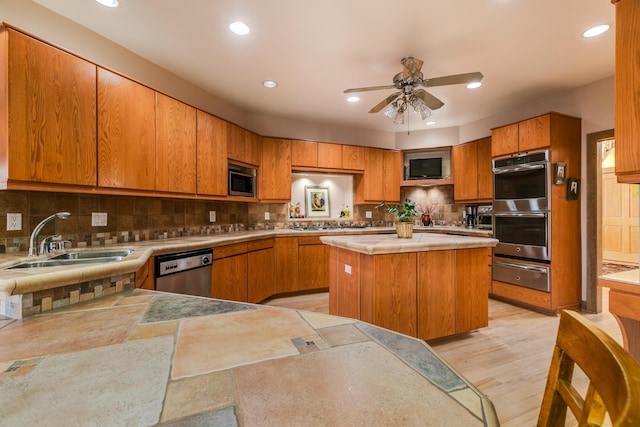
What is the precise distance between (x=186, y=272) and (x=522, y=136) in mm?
3976

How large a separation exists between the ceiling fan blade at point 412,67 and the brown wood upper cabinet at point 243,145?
6.71 ft

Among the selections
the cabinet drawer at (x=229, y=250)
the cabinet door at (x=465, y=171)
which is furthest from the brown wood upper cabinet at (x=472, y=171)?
the cabinet drawer at (x=229, y=250)

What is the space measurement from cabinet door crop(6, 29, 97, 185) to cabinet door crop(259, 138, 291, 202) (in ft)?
7.19

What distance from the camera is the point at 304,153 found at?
429 centimetres

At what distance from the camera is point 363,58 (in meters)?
2.64

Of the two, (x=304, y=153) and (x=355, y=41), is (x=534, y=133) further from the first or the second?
(x=304, y=153)

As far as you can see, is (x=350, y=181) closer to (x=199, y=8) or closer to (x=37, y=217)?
(x=199, y=8)

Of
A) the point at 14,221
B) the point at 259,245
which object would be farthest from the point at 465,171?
the point at 14,221

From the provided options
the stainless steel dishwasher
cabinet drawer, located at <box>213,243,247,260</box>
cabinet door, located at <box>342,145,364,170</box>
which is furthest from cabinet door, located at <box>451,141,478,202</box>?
the stainless steel dishwasher

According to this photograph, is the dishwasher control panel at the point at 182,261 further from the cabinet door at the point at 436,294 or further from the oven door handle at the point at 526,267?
the oven door handle at the point at 526,267

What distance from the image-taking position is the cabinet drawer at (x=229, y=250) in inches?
110

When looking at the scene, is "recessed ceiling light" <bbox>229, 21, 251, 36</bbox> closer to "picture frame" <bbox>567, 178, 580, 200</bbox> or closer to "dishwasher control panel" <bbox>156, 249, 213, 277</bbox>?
"dishwasher control panel" <bbox>156, 249, 213, 277</bbox>

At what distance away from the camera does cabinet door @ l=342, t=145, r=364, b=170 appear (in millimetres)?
4578

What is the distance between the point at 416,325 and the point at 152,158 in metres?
2.65
